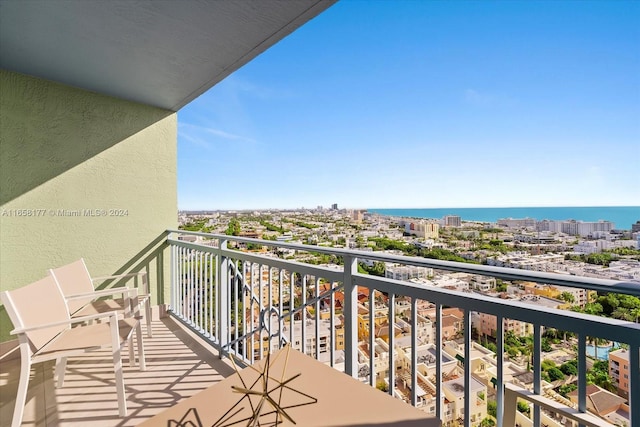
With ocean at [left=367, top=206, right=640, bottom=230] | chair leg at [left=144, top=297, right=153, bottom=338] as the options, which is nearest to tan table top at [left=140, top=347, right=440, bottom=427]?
ocean at [left=367, top=206, right=640, bottom=230]

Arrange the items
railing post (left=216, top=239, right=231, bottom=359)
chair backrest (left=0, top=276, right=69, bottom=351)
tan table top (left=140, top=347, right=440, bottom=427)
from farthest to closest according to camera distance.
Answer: railing post (left=216, top=239, right=231, bottom=359), chair backrest (left=0, top=276, right=69, bottom=351), tan table top (left=140, top=347, right=440, bottom=427)

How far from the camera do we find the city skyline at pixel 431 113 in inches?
146

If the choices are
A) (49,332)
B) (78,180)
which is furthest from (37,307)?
(78,180)

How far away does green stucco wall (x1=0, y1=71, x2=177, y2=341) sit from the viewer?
3125mm

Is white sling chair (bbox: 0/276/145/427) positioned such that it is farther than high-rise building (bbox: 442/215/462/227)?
No

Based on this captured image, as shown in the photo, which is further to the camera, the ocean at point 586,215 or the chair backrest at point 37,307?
the chair backrest at point 37,307

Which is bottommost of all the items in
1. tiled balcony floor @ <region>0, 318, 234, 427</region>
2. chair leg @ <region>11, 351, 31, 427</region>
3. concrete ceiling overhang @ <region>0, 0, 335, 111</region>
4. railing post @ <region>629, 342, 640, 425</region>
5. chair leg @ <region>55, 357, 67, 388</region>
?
Result: tiled balcony floor @ <region>0, 318, 234, 427</region>

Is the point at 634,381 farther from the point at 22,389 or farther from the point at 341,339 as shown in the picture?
the point at 22,389

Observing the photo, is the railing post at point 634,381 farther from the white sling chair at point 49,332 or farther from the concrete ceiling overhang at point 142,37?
the white sling chair at point 49,332

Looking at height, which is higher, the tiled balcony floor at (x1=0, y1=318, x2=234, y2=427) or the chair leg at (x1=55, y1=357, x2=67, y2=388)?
the chair leg at (x1=55, y1=357, x2=67, y2=388)

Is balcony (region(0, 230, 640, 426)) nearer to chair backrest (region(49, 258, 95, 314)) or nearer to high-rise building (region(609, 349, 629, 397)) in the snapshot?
high-rise building (region(609, 349, 629, 397))

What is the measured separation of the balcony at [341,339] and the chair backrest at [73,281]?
56 cm

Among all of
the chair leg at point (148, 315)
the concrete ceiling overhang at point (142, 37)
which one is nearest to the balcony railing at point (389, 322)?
the chair leg at point (148, 315)

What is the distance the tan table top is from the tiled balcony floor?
62.7 inches
